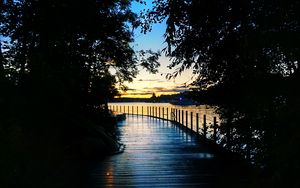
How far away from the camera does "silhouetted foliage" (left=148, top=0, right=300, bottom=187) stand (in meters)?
5.23

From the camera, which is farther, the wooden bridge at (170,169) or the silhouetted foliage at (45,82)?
the wooden bridge at (170,169)

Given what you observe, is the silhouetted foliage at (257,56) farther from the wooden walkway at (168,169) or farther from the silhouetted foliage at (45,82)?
the silhouetted foliage at (45,82)

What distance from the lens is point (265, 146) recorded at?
20.9 ft

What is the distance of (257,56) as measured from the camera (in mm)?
6371

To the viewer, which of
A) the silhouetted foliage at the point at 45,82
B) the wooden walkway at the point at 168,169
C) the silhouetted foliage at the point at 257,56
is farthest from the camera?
the wooden walkway at the point at 168,169

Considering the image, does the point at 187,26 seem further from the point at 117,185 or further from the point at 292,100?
the point at 292,100

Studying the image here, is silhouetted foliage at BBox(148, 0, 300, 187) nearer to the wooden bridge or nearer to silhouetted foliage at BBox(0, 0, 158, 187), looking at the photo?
the wooden bridge

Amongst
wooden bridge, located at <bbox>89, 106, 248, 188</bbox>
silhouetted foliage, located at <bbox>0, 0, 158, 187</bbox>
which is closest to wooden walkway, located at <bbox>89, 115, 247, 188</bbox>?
wooden bridge, located at <bbox>89, 106, 248, 188</bbox>

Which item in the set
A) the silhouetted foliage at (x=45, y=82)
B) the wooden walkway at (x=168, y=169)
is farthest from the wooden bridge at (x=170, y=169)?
the silhouetted foliage at (x=45, y=82)

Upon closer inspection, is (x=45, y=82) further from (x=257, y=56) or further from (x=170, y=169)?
(x=257, y=56)

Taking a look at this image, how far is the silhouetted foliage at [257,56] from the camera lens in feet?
17.2

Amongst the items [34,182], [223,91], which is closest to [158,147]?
[223,91]

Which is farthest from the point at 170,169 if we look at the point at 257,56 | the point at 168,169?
the point at 257,56

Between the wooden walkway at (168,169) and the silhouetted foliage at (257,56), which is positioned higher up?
the silhouetted foliage at (257,56)
